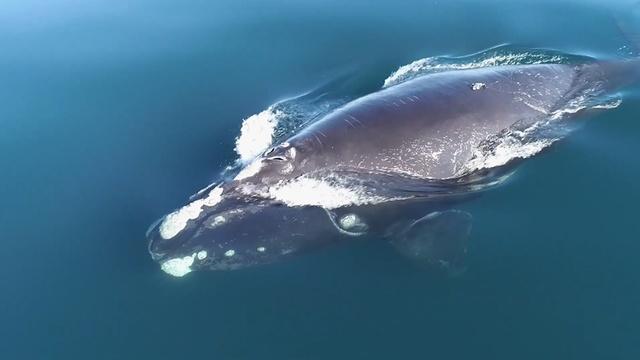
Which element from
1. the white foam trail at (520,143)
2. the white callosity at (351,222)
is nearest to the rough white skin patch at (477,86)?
the white foam trail at (520,143)

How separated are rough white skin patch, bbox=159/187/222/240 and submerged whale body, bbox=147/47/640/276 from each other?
0.08 feet

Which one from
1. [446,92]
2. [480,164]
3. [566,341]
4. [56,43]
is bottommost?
[566,341]

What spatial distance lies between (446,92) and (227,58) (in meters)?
8.23

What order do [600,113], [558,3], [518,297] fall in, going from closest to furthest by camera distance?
[518,297] < [600,113] < [558,3]

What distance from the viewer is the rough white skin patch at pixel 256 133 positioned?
54.5 ft

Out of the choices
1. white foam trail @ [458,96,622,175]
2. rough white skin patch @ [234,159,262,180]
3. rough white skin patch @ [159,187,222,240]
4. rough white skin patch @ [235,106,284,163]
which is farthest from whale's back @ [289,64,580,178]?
rough white skin patch @ [159,187,222,240]

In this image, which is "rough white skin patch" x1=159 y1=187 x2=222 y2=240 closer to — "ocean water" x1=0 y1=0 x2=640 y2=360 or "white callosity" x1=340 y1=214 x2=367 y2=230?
"ocean water" x1=0 y1=0 x2=640 y2=360

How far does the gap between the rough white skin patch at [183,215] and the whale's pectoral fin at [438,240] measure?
4.19m

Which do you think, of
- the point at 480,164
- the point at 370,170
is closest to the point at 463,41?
the point at 480,164

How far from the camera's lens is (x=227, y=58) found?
Answer: 21.9m

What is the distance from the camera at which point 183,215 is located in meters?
14.4

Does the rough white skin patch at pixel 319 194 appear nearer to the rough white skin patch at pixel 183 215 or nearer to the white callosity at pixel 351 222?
the white callosity at pixel 351 222

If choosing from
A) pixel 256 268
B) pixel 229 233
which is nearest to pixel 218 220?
A: pixel 229 233

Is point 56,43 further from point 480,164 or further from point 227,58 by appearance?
point 480,164
